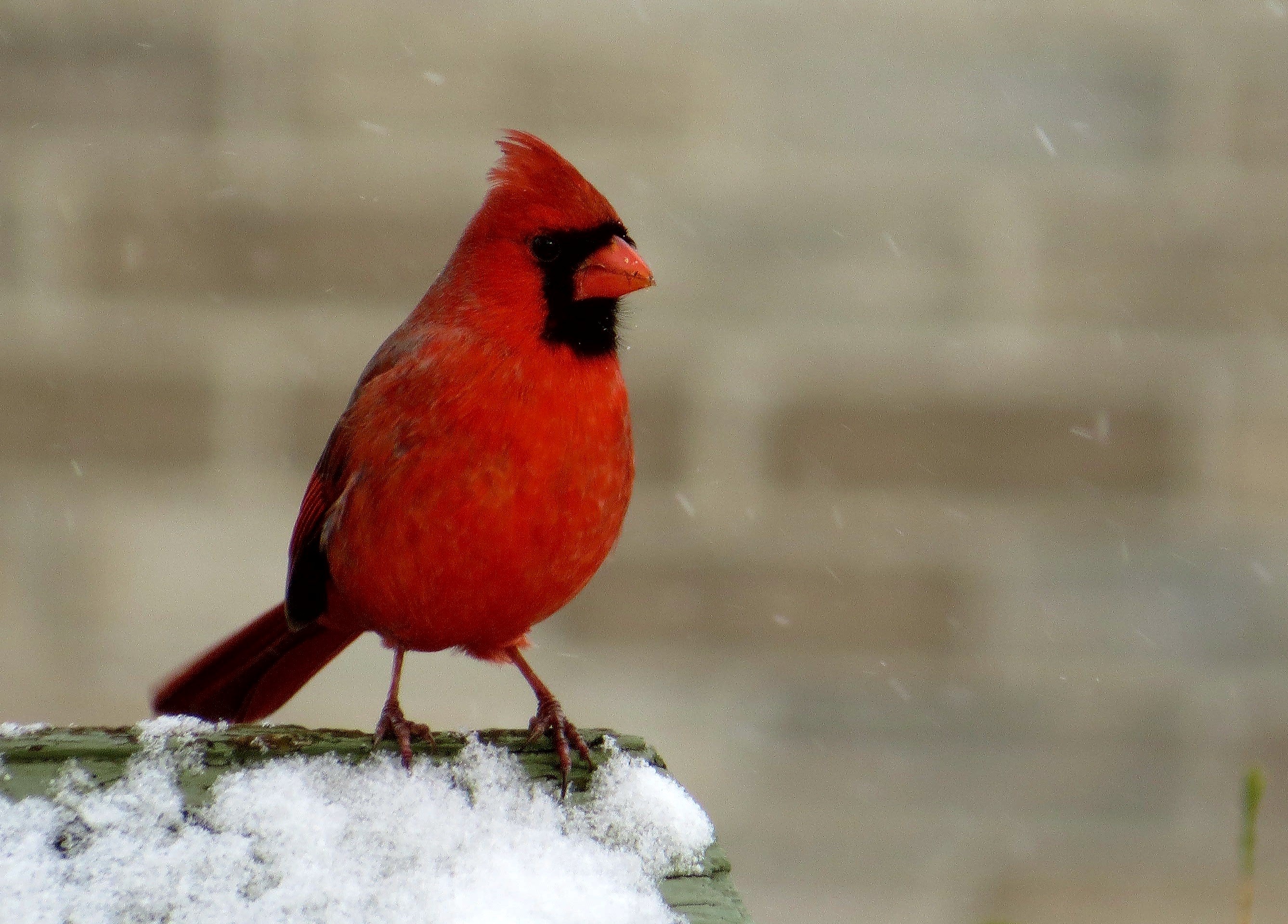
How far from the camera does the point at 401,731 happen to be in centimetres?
119

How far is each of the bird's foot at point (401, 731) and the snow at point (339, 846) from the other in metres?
0.02

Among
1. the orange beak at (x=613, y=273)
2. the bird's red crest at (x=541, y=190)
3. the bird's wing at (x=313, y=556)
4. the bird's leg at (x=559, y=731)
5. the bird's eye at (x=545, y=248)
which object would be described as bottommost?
the bird's leg at (x=559, y=731)

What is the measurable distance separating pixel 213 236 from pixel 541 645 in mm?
988

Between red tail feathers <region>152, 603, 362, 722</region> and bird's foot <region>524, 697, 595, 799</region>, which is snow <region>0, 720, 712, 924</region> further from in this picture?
red tail feathers <region>152, 603, 362, 722</region>

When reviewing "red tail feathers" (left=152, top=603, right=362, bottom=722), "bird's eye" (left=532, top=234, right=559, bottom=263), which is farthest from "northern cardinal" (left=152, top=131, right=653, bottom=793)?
"red tail feathers" (left=152, top=603, right=362, bottom=722)

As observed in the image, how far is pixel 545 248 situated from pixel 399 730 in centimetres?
50

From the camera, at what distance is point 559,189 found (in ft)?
4.64

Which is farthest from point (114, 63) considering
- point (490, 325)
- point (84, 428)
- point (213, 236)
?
point (490, 325)

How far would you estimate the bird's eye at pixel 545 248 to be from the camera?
57.5 inches

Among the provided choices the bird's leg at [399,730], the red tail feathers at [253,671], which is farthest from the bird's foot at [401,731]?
the red tail feathers at [253,671]

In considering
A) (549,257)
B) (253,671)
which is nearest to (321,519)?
(253,671)

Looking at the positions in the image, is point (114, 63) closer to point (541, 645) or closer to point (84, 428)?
point (84, 428)

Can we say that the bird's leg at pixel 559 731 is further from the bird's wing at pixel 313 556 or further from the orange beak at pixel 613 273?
the orange beak at pixel 613 273

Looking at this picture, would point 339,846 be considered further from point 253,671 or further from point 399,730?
point 253,671
